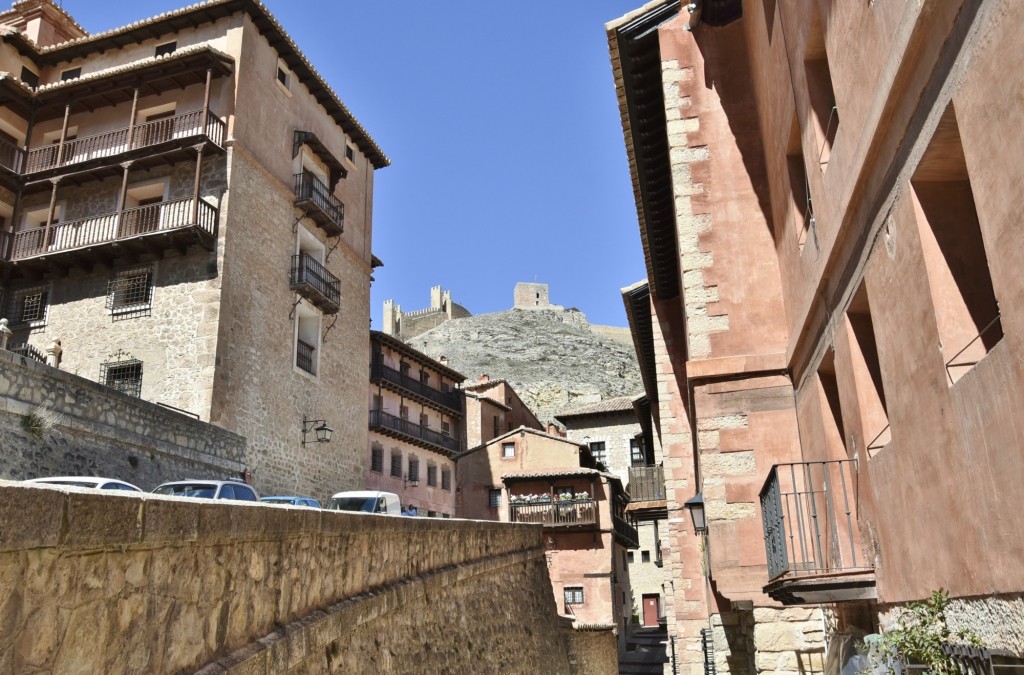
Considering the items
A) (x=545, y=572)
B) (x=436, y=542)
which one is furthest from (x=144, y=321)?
(x=436, y=542)

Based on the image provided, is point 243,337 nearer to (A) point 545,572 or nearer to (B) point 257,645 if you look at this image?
(A) point 545,572

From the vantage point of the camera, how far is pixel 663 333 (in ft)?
64.0

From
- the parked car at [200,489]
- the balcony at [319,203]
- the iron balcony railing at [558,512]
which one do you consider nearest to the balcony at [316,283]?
the balcony at [319,203]

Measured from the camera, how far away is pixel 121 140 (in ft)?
81.0

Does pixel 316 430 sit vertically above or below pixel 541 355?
below

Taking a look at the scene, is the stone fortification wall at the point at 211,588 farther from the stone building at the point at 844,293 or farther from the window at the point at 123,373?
the window at the point at 123,373

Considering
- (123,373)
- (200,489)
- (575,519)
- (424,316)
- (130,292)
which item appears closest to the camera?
(200,489)

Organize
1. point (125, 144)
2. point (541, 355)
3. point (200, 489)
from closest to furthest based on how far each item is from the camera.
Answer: point (200, 489) → point (125, 144) → point (541, 355)

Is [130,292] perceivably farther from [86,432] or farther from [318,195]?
[86,432]

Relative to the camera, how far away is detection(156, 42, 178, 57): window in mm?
25641

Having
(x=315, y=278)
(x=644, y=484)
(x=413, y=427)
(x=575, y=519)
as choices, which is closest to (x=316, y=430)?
(x=315, y=278)

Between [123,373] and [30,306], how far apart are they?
4.40 metres

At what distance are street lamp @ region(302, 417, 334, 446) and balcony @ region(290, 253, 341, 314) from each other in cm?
382

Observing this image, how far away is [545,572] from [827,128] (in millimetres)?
13628
